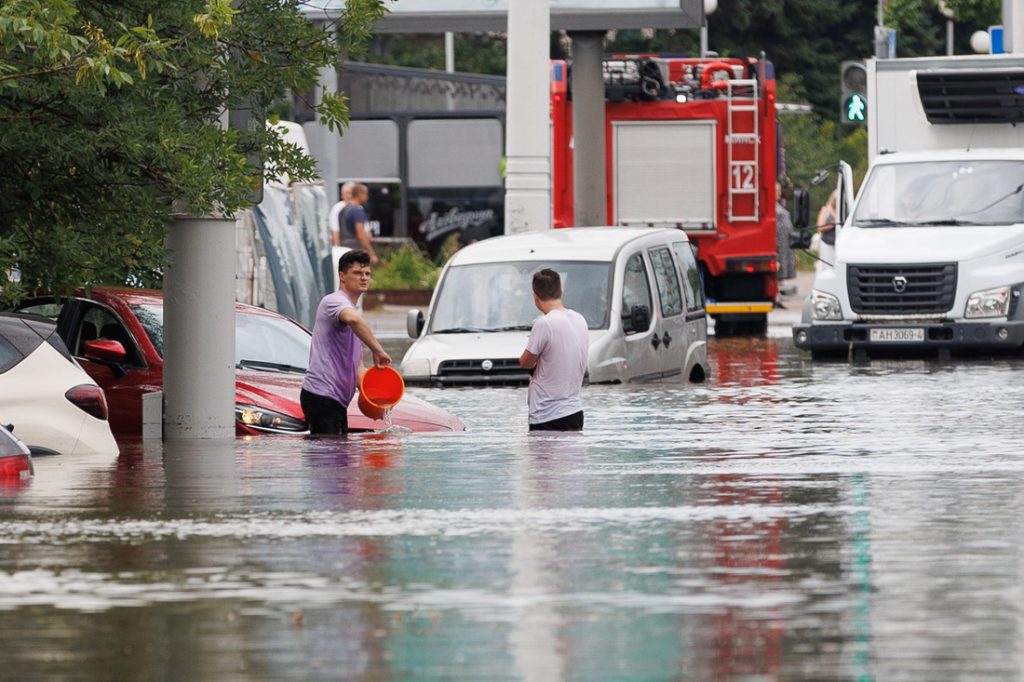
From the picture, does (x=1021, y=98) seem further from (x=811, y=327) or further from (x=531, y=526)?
(x=531, y=526)

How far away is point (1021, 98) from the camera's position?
2589 cm

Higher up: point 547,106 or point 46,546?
point 547,106

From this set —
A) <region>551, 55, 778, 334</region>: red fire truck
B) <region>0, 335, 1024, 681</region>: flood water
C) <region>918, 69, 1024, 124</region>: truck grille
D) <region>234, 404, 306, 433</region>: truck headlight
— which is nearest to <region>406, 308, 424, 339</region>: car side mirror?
<region>234, 404, 306, 433</region>: truck headlight

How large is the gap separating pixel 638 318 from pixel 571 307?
56 cm

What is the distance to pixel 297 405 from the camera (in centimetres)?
1559

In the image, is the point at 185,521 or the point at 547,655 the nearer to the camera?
the point at 547,655

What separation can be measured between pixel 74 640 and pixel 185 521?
3.01m

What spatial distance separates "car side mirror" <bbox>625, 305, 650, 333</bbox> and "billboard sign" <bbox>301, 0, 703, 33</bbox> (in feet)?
24.5

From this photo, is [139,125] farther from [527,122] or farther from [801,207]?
[801,207]

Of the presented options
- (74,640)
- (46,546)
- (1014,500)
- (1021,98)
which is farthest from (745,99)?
(74,640)

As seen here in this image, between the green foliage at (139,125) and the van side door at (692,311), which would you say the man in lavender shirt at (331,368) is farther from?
the van side door at (692,311)

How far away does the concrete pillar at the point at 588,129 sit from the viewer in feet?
94.4

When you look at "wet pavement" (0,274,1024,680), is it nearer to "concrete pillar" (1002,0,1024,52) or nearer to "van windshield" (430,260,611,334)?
"van windshield" (430,260,611,334)

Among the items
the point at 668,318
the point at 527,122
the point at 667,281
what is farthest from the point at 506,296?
the point at 527,122
